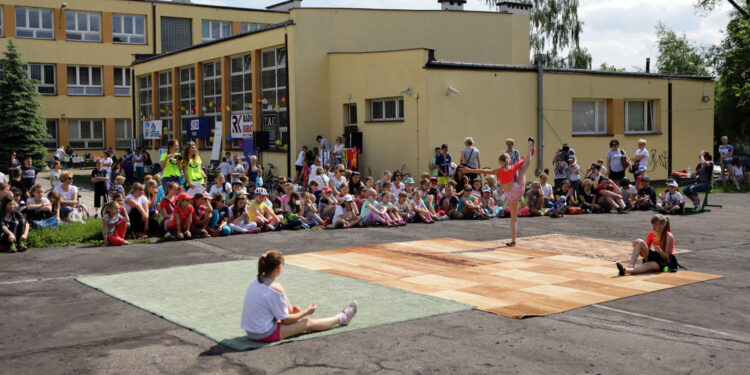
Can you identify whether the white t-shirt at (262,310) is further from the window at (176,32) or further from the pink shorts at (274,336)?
the window at (176,32)

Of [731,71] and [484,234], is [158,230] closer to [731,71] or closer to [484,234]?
[484,234]

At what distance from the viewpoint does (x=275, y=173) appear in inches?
1097

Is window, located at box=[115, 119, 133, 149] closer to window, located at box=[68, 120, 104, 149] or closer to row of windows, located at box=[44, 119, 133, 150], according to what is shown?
row of windows, located at box=[44, 119, 133, 150]

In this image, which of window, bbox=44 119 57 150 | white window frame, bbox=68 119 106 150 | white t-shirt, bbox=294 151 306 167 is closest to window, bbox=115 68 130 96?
white window frame, bbox=68 119 106 150

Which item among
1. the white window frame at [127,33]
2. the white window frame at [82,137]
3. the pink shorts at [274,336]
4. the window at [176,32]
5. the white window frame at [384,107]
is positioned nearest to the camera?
the pink shorts at [274,336]

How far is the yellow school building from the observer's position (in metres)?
23.9

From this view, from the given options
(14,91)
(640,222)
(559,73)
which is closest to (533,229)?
(640,222)

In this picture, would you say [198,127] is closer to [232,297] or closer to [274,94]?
[274,94]

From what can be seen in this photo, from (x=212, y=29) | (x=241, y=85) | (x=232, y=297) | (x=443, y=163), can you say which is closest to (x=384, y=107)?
(x=443, y=163)

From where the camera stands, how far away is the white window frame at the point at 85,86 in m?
45.9

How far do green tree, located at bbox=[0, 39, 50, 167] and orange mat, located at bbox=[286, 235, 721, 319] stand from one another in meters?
30.9

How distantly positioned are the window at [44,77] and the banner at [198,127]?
14861mm

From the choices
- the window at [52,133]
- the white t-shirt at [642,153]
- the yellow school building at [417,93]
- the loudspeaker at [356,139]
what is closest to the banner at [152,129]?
the yellow school building at [417,93]

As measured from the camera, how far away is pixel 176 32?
4881cm
